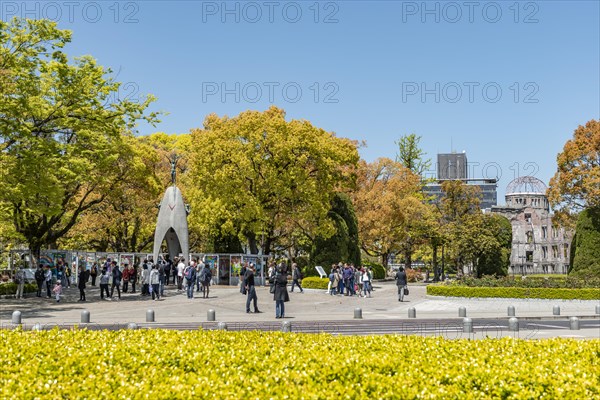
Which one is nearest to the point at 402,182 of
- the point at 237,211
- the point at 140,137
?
the point at 237,211

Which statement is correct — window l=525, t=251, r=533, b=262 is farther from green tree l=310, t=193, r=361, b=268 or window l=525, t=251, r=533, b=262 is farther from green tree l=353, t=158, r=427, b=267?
green tree l=310, t=193, r=361, b=268

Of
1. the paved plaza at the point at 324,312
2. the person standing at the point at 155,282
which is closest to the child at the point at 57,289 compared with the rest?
the paved plaza at the point at 324,312

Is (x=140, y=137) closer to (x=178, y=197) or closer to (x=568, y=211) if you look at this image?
(x=178, y=197)

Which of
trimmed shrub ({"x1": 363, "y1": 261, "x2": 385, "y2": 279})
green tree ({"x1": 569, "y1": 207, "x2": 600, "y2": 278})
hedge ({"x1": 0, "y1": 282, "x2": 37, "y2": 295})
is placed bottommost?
trimmed shrub ({"x1": 363, "y1": 261, "x2": 385, "y2": 279})

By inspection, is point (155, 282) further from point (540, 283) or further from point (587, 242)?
point (587, 242)

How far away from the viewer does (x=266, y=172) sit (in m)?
40.2

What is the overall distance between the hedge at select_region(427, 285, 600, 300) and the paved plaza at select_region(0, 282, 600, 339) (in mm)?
304

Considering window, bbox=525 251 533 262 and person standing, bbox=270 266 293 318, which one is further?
window, bbox=525 251 533 262

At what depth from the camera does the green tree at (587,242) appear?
1524 inches

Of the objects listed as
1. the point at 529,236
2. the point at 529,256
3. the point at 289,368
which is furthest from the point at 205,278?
the point at 529,256

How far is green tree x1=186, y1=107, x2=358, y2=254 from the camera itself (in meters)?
39.8

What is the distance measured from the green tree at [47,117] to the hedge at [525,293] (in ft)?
59.5

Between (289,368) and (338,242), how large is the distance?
115 ft

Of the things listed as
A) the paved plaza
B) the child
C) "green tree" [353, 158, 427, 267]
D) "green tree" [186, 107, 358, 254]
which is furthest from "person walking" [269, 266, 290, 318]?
A: "green tree" [353, 158, 427, 267]
